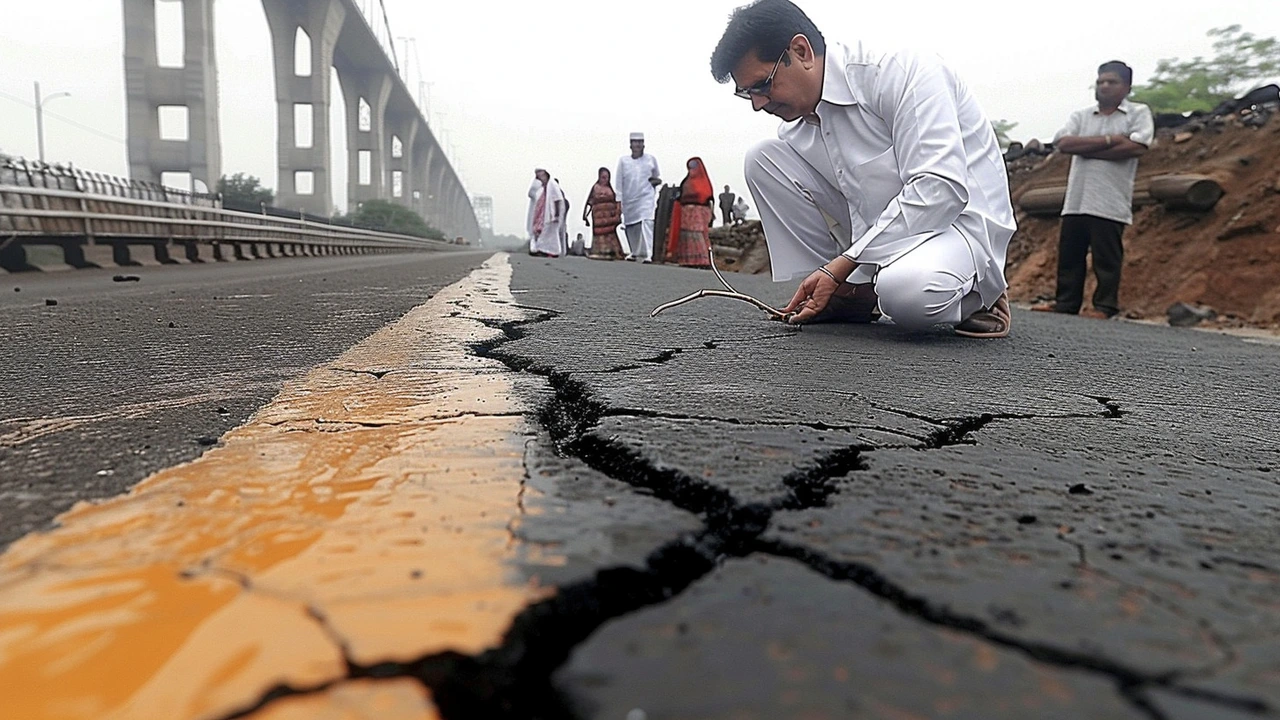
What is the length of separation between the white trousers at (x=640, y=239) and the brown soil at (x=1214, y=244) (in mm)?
5456

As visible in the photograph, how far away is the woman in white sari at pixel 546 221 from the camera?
14.6 meters

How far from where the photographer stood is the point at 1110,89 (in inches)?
172

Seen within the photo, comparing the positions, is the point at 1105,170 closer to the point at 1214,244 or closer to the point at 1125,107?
the point at 1125,107

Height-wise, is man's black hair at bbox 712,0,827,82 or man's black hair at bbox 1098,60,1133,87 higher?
man's black hair at bbox 1098,60,1133,87

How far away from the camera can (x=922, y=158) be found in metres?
2.31

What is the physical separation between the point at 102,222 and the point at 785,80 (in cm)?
733

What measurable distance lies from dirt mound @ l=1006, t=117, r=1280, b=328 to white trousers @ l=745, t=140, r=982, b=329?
4380 millimetres

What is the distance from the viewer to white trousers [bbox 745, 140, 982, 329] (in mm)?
2355

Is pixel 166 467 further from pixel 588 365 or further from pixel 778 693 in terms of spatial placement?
pixel 588 365

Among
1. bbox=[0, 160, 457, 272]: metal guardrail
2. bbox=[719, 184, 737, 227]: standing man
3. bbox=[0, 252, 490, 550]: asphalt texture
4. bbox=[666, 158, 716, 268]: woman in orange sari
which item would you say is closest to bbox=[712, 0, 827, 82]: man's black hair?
bbox=[0, 252, 490, 550]: asphalt texture

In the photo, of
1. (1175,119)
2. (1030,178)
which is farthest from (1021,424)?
(1030,178)

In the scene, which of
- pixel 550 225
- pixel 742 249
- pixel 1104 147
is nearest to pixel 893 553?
pixel 1104 147

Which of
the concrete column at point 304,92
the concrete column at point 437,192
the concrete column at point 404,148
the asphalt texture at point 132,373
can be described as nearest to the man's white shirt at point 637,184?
the asphalt texture at point 132,373

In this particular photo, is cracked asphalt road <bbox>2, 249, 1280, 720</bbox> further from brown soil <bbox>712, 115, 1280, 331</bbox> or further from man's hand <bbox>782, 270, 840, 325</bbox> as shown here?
brown soil <bbox>712, 115, 1280, 331</bbox>
